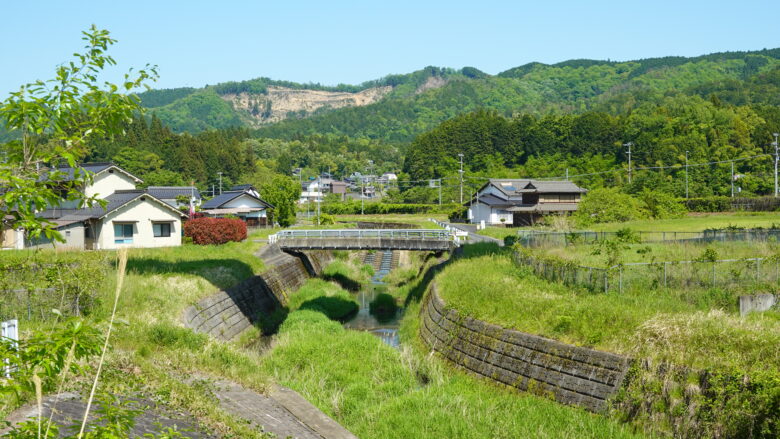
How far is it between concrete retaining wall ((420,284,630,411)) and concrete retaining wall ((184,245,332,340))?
1119cm

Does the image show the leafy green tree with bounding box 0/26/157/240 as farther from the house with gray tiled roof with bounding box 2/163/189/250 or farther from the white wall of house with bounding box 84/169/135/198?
the white wall of house with bounding box 84/169/135/198

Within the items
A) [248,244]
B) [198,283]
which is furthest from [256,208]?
[198,283]

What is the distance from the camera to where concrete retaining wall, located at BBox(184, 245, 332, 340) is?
2941cm

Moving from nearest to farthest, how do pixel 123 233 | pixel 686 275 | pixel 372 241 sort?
pixel 686 275 < pixel 372 241 < pixel 123 233

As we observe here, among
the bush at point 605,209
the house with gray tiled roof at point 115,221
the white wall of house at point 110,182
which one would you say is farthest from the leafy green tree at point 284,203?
the bush at point 605,209

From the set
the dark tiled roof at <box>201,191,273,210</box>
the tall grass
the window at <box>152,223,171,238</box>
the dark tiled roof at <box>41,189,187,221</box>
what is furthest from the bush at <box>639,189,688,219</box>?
the dark tiled roof at <box>41,189,187,221</box>

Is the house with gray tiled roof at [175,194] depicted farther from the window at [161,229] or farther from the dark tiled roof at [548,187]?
the dark tiled roof at [548,187]

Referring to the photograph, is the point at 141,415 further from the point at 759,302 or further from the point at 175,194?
the point at 175,194

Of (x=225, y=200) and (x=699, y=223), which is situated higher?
(x=225, y=200)

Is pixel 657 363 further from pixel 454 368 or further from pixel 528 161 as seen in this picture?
pixel 528 161

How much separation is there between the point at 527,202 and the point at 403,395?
57007 mm

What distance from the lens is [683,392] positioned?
14.5m

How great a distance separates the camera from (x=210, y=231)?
47281 mm

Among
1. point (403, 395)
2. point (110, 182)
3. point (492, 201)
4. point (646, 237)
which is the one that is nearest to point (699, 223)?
point (646, 237)
